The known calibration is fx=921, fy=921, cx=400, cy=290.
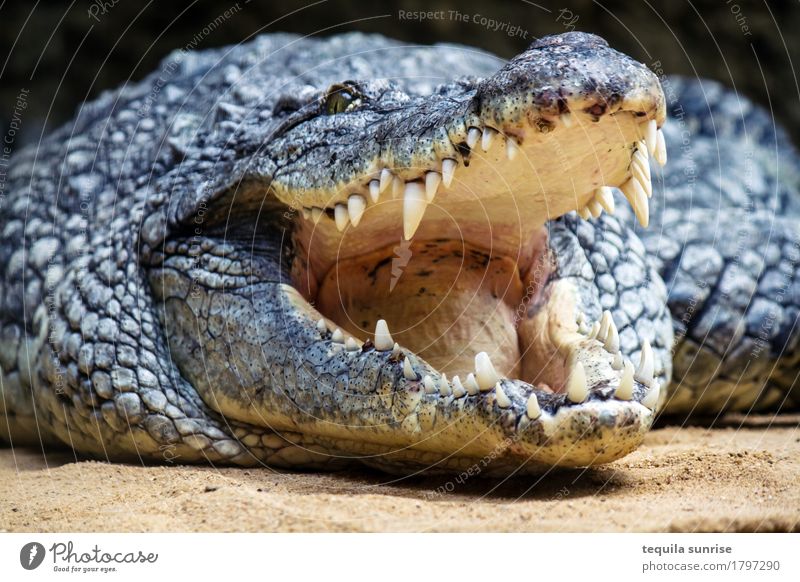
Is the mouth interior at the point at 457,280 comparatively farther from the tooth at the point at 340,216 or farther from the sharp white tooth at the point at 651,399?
the sharp white tooth at the point at 651,399

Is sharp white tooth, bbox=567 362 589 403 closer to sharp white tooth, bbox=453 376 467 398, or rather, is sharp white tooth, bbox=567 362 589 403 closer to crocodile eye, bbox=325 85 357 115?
sharp white tooth, bbox=453 376 467 398

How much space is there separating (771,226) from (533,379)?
69.5 inches

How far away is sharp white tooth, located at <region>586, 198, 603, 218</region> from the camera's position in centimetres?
240

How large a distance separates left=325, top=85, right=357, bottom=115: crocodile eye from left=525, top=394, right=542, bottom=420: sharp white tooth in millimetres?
1025

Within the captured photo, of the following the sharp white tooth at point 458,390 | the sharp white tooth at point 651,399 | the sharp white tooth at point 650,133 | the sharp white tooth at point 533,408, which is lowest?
the sharp white tooth at point 651,399

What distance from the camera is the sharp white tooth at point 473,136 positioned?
2.02 metres

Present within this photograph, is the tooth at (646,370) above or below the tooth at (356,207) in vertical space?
below

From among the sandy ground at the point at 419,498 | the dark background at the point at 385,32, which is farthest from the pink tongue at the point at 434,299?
the dark background at the point at 385,32

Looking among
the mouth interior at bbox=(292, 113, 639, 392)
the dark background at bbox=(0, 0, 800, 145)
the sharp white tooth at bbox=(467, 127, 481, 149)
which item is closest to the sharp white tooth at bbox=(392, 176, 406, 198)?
the mouth interior at bbox=(292, 113, 639, 392)

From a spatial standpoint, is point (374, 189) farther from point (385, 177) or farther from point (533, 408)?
point (533, 408)

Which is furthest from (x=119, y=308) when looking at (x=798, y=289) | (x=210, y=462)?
(x=798, y=289)

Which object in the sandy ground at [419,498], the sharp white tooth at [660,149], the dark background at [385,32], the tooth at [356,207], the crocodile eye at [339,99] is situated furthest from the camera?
the dark background at [385,32]

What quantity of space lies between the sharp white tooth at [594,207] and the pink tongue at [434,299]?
0.30m
